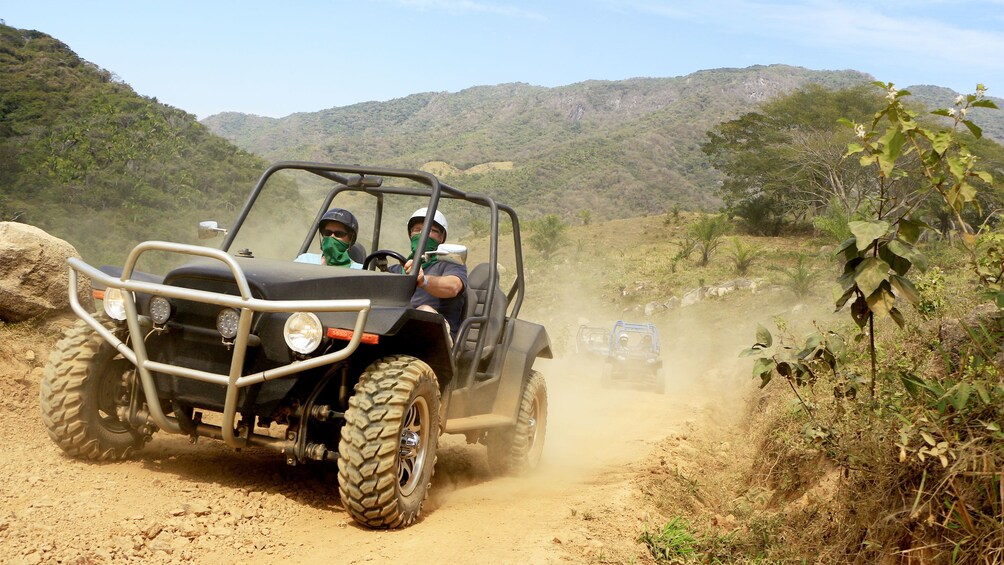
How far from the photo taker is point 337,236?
19.5 feet

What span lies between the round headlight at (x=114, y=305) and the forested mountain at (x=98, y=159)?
24.9 metres

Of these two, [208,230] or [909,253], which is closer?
[909,253]

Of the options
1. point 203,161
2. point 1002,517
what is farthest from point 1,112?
point 1002,517

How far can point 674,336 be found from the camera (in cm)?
2439

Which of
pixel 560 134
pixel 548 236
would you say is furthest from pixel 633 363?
pixel 560 134

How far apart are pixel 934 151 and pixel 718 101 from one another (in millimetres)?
135864

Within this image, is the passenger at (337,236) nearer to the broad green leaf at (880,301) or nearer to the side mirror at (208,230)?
the side mirror at (208,230)

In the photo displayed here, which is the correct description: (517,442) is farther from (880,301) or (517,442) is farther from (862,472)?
(880,301)

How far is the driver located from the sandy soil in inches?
46.5

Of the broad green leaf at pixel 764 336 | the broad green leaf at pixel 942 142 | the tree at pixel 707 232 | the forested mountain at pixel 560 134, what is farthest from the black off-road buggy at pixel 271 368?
the forested mountain at pixel 560 134

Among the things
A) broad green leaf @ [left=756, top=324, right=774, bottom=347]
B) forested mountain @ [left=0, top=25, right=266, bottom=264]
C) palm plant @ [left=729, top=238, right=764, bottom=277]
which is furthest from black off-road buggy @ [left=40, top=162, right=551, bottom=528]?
forested mountain @ [left=0, top=25, right=266, bottom=264]

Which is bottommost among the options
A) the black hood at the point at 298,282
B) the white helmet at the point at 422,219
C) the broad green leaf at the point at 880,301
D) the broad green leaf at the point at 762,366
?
the broad green leaf at the point at 762,366

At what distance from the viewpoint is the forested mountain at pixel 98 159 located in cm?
3173

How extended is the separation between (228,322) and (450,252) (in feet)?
3.91
